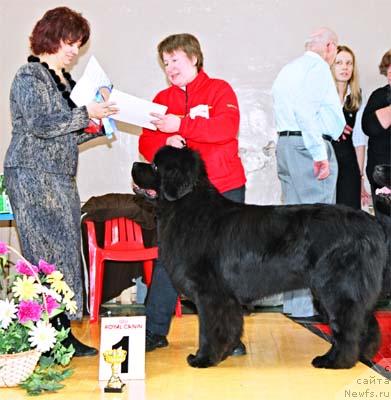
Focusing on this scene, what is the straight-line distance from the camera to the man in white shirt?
4.12 meters

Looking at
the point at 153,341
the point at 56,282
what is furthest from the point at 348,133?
the point at 56,282

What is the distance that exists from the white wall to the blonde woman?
0.68 m

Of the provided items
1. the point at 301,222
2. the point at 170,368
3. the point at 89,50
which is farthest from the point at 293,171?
the point at 89,50

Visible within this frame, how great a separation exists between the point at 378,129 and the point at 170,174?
2209 mm

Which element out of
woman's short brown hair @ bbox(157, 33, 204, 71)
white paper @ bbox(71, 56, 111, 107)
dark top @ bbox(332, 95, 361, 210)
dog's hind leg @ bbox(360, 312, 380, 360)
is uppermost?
woman's short brown hair @ bbox(157, 33, 204, 71)

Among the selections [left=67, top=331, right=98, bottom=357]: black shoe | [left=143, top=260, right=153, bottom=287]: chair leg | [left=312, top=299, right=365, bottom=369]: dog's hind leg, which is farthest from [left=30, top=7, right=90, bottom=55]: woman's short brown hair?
[left=143, top=260, right=153, bottom=287]: chair leg

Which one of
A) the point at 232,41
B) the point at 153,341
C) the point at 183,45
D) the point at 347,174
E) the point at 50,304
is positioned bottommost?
the point at 153,341

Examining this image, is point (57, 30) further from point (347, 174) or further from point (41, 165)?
point (347, 174)

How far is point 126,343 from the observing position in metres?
2.86

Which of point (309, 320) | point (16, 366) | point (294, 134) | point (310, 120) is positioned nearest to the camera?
point (16, 366)

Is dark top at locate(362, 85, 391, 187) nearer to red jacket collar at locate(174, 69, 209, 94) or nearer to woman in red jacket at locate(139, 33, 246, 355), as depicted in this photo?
woman in red jacket at locate(139, 33, 246, 355)

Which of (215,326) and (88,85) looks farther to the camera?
(88,85)

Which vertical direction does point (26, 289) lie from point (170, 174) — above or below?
below

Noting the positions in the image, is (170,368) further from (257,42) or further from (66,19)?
(257,42)
